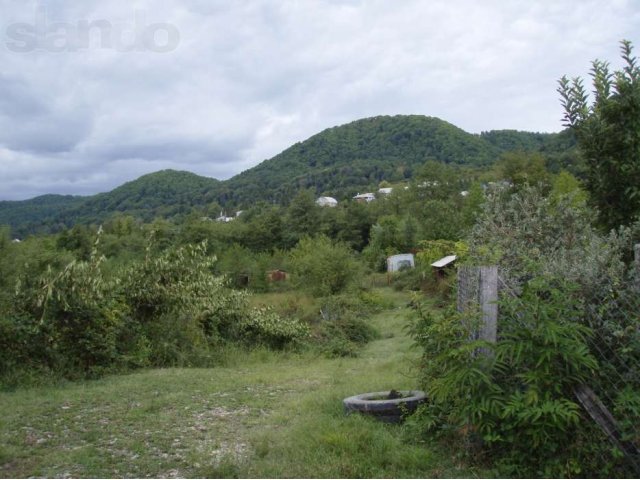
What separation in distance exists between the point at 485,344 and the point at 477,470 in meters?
0.97

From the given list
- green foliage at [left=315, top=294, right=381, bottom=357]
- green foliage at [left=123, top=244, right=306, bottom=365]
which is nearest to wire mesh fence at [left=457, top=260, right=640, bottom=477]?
green foliage at [left=123, top=244, right=306, bottom=365]

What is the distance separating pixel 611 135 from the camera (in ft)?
15.6

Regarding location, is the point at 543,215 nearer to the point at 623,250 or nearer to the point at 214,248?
the point at 623,250

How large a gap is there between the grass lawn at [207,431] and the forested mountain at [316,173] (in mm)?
79576

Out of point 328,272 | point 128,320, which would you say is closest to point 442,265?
point 328,272

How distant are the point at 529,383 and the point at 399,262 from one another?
1478 inches

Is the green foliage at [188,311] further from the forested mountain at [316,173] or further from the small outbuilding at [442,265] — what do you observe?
the forested mountain at [316,173]

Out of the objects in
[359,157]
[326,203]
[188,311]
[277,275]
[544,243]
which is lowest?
[277,275]

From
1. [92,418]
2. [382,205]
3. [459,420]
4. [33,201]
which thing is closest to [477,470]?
[459,420]

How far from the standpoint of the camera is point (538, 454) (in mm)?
4035

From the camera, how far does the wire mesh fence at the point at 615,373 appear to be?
12.5ft

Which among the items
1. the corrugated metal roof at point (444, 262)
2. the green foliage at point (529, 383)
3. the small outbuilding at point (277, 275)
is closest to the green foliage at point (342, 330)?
the corrugated metal roof at point (444, 262)

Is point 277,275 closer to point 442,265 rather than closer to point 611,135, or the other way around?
point 442,265

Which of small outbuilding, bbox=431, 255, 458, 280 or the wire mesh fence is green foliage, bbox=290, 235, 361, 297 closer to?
small outbuilding, bbox=431, 255, 458, 280
